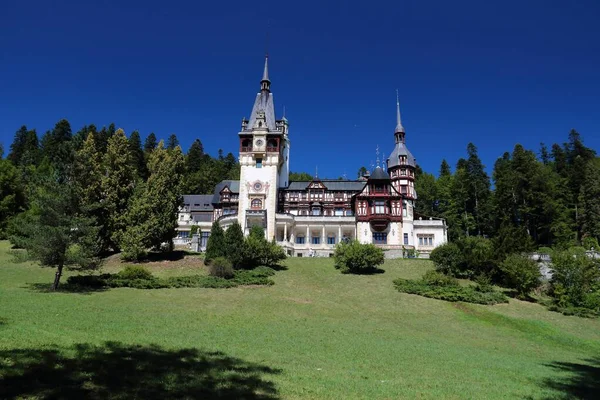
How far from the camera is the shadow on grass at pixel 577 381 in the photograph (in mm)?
10980

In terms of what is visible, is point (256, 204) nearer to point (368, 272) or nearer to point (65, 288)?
point (368, 272)

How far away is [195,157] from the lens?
352ft

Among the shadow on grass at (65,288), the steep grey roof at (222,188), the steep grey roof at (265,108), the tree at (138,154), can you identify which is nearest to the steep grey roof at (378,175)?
the steep grey roof at (265,108)

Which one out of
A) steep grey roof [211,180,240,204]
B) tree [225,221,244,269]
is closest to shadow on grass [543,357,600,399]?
tree [225,221,244,269]

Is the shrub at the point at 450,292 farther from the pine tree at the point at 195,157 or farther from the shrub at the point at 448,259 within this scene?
the pine tree at the point at 195,157

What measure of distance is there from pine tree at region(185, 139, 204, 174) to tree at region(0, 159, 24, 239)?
40644 millimetres

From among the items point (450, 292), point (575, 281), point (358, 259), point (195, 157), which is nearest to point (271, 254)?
point (358, 259)

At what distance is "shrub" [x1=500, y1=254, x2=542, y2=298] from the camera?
A: 107ft

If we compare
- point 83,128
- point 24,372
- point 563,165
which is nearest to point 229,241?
point 24,372

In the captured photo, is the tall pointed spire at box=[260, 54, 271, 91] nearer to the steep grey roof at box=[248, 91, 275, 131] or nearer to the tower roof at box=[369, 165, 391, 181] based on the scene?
the steep grey roof at box=[248, 91, 275, 131]

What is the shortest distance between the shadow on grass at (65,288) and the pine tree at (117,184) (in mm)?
11898

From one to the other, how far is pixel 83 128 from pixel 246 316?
312 ft

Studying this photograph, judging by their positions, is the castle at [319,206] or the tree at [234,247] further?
the castle at [319,206]

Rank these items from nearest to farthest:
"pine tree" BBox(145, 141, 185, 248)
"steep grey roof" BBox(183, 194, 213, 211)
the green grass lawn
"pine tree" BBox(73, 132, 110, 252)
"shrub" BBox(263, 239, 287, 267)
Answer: the green grass lawn, "pine tree" BBox(73, 132, 110, 252), "shrub" BBox(263, 239, 287, 267), "pine tree" BBox(145, 141, 185, 248), "steep grey roof" BBox(183, 194, 213, 211)
